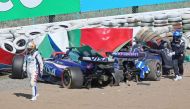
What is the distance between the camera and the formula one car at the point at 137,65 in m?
13.4

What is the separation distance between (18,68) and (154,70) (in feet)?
12.1

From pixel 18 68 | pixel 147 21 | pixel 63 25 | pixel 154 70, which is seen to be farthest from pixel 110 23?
pixel 18 68

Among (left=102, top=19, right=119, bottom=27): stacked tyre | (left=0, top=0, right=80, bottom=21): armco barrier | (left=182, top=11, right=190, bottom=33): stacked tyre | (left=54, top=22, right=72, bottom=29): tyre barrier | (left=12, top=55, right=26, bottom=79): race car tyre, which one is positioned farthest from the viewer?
(left=182, top=11, right=190, bottom=33): stacked tyre

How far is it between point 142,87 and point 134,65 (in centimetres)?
84

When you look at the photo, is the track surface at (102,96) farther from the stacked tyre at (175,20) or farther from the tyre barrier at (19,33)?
the stacked tyre at (175,20)

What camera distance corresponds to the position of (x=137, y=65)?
13438 mm

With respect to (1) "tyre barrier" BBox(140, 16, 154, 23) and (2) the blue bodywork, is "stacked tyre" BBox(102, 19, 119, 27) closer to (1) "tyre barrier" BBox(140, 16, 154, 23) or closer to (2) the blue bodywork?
(1) "tyre barrier" BBox(140, 16, 154, 23)

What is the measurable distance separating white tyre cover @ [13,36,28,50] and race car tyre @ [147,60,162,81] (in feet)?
A: 12.4

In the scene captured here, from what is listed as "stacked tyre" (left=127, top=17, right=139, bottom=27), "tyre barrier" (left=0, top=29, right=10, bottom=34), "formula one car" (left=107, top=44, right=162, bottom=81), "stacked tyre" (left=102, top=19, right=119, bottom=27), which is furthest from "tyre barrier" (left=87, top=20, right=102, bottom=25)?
"formula one car" (left=107, top=44, right=162, bottom=81)

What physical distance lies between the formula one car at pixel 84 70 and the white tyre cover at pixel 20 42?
1754 mm

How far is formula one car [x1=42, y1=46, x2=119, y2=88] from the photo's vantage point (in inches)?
490

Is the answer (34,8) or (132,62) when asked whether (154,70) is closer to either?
(132,62)

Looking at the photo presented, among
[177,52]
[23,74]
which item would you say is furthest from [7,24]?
[177,52]

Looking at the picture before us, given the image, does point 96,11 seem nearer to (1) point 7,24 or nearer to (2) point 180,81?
(1) point 7,24
